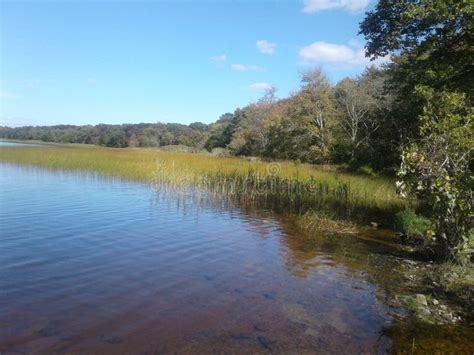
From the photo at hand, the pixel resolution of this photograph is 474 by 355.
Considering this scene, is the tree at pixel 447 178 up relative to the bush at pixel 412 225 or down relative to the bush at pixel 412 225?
up

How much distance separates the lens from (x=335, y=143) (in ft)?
117

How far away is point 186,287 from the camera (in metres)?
6.82

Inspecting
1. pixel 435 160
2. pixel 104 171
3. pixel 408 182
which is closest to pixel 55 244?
pixel 408 182

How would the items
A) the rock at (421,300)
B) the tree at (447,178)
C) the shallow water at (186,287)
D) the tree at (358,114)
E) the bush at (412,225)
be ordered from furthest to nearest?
the tree at (358,114) < the bush at (412,225) < the tree at (447,178) < the rock at (421,300) < the shallow water at (186,287)

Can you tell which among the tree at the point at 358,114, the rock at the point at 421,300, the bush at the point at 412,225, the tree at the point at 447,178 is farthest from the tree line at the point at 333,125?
the rock at the point at 421,300

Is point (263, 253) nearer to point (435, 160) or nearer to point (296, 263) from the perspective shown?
point (296, 263)

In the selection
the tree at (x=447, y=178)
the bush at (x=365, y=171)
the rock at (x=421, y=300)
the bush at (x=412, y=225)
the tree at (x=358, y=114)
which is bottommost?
the rock at (x=421, y=300)

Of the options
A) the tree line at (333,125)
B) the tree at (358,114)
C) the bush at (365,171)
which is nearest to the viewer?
the bush at (365,171)

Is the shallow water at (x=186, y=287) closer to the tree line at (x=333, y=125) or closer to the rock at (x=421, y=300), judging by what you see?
the rock at (x=421, y=300)

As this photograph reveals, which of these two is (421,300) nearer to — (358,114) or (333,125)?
(358,114)

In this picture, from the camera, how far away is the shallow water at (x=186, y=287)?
5.07 metres

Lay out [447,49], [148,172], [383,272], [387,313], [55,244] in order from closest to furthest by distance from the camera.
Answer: [387,313] < [383,272] < [55,244] < [447,49] < [148,172]

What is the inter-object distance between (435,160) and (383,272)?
→ 8.18ft

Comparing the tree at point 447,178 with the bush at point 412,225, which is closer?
the tree at point 447,178
